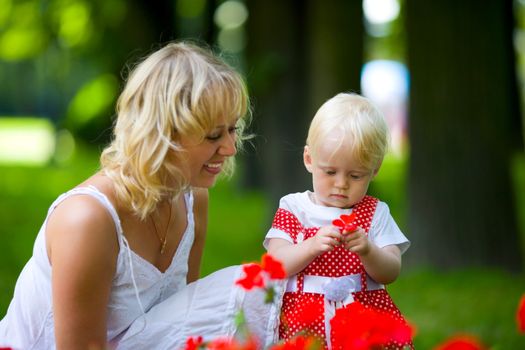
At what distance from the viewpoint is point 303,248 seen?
2.47m

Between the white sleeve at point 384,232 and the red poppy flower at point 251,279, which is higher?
the red poppy flower at point 251,279

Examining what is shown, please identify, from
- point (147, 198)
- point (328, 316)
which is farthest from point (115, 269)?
point (328, 316)

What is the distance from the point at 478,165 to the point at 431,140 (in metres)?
0.41

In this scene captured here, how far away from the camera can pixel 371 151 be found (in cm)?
256

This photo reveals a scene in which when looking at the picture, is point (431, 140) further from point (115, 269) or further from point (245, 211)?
point (245, 211)

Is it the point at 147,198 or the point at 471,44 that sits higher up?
the point at 471,44

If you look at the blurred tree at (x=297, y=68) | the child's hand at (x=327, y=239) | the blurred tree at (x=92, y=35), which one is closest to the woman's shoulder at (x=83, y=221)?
the child's hand at (x=327, y=239)

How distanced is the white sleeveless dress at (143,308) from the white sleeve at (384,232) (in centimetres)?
37

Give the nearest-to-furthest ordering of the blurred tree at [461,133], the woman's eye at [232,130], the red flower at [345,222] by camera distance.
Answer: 1. the red flower at [345,222]
2. the woman's eye at [232,130]
3. the blurred tree at [461,133]

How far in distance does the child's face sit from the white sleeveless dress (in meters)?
0.36

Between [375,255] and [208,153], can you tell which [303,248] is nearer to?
[375,255]

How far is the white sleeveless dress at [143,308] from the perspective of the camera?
2.63 m

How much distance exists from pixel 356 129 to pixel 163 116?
58 cm

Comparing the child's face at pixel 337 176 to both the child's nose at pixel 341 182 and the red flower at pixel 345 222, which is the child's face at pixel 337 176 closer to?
the child's nose at pixel 341 182
